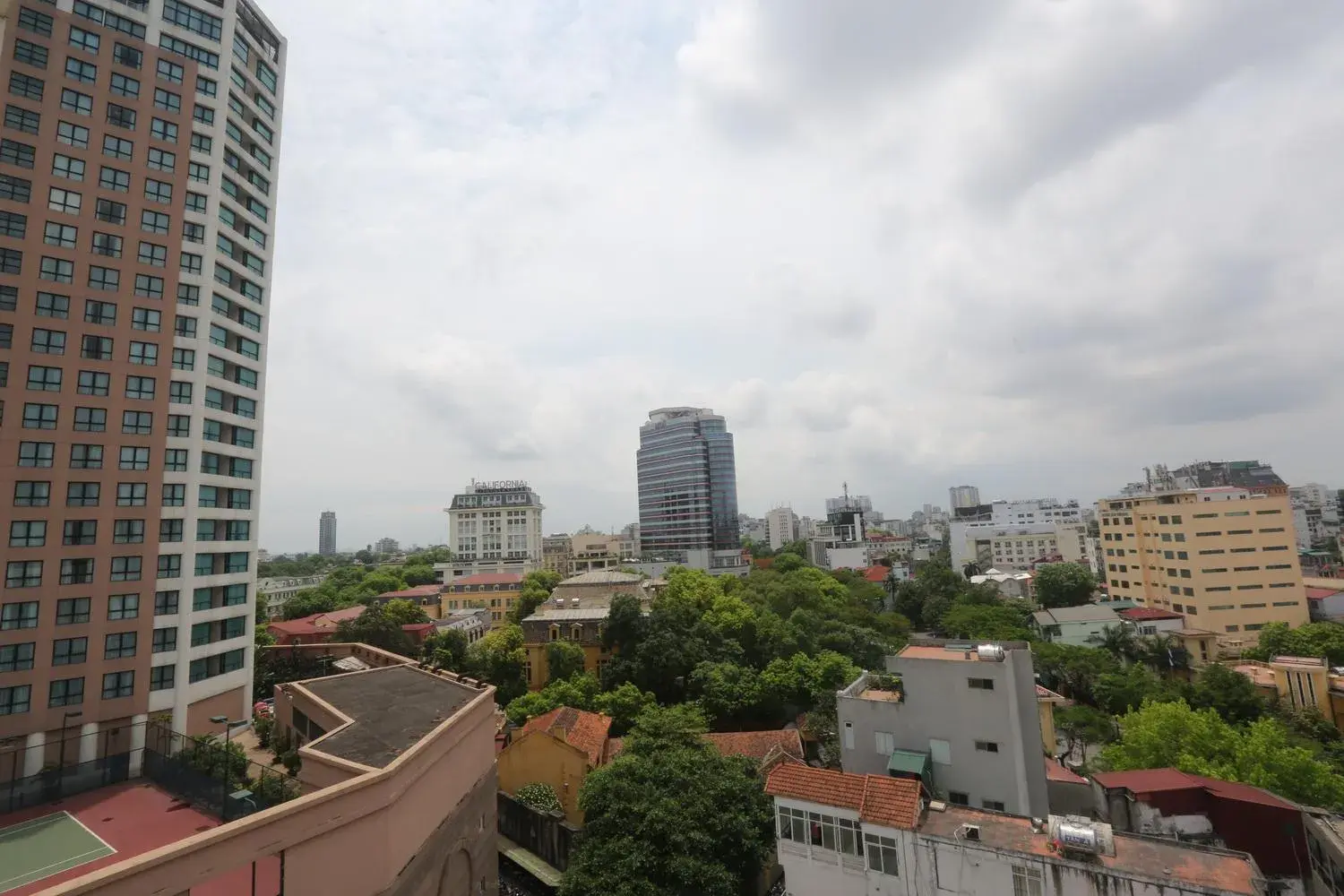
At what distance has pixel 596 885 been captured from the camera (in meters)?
16.4

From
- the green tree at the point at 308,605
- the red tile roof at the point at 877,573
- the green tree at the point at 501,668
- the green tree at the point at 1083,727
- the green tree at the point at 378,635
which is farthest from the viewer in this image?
the red tile roof at the point at 877,573

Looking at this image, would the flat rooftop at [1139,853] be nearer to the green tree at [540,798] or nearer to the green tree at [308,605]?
the green tree at [540,798]

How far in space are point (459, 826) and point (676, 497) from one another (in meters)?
99.5

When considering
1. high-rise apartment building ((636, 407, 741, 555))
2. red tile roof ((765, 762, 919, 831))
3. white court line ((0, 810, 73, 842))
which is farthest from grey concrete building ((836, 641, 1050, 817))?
high-rise apartment building ((636, 407, 741, 555))

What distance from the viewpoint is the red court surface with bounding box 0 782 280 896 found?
10.3 m

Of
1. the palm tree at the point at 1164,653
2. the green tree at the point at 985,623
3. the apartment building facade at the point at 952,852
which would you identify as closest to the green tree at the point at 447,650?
the apartment building facade at the point at 952,852

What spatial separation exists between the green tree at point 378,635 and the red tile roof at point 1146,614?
5277 centimetres

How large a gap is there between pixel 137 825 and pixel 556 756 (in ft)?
43.7

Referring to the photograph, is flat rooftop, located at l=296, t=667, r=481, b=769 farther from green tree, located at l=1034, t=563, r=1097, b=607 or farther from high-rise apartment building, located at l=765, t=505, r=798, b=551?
high-rise apartment building, located at l=765, t=505, r=798, b=551

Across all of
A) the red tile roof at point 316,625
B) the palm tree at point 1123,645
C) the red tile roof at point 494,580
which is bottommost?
the palm tree at point 1123,645

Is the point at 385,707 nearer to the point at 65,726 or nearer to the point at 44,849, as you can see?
the point at 44,849

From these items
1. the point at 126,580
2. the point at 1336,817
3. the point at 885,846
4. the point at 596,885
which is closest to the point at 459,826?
the point at 596,885

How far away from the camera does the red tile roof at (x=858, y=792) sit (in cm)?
1467

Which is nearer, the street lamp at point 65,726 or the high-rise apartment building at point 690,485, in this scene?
the street lamp at point 65,726
